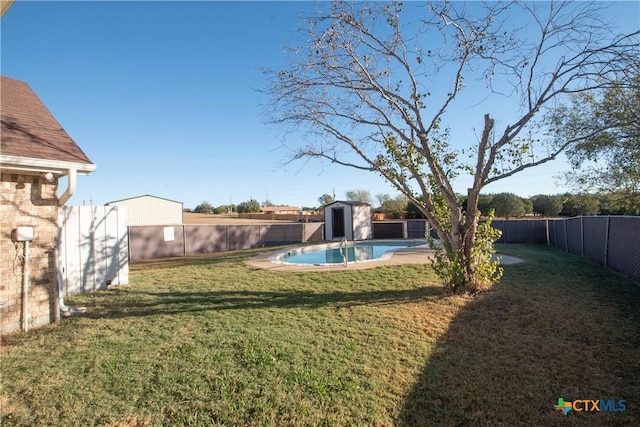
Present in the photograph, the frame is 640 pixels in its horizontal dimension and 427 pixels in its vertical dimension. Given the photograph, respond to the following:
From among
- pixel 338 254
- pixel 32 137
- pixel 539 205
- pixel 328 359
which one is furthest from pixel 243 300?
pixel 539 205

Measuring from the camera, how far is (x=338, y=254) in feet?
54.9

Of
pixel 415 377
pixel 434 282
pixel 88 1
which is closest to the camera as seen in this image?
pixel 415 377

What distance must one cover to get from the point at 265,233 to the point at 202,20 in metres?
12.8

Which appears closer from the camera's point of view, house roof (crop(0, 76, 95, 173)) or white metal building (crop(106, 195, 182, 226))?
house roof (crop(0, 76, 95, 173))

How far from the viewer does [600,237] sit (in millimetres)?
10273

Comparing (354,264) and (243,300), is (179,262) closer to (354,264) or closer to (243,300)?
(354,264)

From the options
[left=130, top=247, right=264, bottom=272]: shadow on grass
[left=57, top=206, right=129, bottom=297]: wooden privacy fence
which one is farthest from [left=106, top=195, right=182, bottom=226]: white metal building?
[left=57, top=206, right=129, bottom=297]: wooden privacy fence

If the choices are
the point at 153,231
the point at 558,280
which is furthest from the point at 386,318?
the point at 153,231

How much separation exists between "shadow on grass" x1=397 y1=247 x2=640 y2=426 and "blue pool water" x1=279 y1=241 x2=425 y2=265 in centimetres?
850

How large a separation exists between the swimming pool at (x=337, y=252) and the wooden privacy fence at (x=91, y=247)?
664 cm

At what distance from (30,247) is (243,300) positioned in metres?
3.37

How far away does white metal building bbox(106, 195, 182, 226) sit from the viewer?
30.8 m

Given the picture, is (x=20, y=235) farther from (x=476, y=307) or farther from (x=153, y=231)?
(x=153, y=231)

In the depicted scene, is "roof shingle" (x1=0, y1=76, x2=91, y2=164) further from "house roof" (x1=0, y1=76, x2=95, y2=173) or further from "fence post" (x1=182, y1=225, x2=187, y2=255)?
"fence post" (x1=182, y1=225, x2=187, y2=255)
